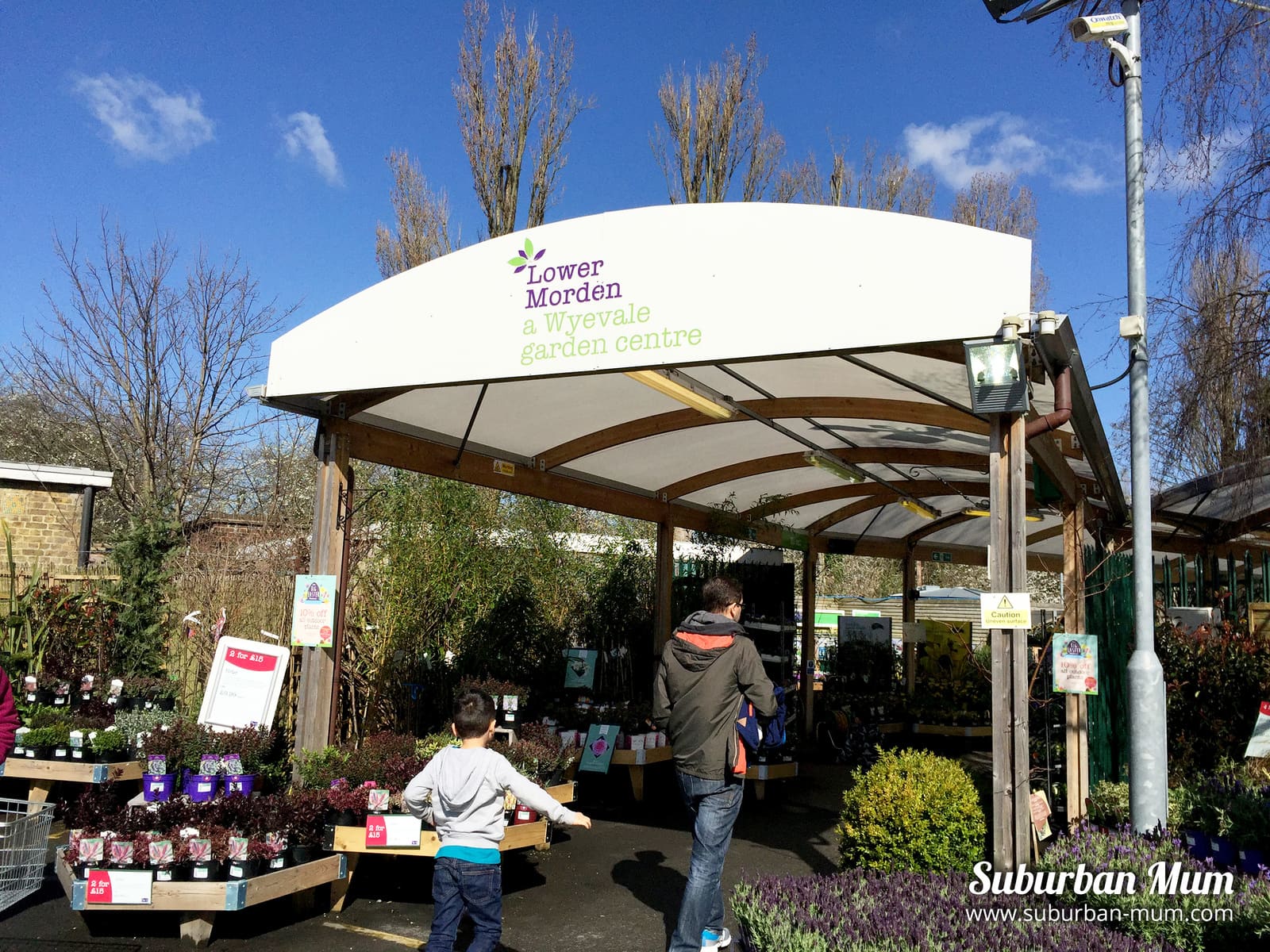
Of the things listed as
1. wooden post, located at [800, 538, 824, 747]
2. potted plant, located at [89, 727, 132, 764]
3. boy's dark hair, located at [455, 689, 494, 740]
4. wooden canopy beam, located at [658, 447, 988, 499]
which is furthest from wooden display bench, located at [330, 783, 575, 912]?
wooden post, located at [800, 538, 824, 747]

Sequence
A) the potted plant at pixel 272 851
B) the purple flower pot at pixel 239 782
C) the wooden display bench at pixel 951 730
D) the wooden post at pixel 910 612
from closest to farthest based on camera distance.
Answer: the potted plant at pixel 272 851 < the purple flower pot at pixel 239 782 < the wooden display bench at pixel 951 730 < the wooden post at pixel 910 612

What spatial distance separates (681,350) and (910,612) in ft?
33.6

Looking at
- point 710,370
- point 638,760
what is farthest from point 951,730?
point 710,370

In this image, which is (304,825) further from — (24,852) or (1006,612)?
(1006,612)

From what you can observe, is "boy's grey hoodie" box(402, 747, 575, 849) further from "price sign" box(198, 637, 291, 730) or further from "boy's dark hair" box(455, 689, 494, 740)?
"price sign" box(198, 637, 291, 730)

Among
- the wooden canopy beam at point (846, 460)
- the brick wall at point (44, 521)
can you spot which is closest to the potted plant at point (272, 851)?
the wooden canopy beam at point (846, 460)

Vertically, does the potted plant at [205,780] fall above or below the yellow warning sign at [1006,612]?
below

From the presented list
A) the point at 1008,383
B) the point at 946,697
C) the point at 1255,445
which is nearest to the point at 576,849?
the point at 1008,383

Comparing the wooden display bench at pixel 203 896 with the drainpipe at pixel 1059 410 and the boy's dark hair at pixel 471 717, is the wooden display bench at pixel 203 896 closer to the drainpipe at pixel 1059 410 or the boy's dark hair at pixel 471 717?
the boy's dark hair at pixel 471 717

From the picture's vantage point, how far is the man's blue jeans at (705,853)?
4352 mm

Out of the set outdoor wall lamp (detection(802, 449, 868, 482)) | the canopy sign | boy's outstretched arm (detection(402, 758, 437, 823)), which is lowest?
boy's outstretched arm (detection(402, 758, 437, 823))

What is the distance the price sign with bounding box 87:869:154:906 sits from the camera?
460 centimetres

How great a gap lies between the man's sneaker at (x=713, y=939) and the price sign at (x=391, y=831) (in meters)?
1.77

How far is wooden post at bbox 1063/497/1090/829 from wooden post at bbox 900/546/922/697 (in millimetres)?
7467
